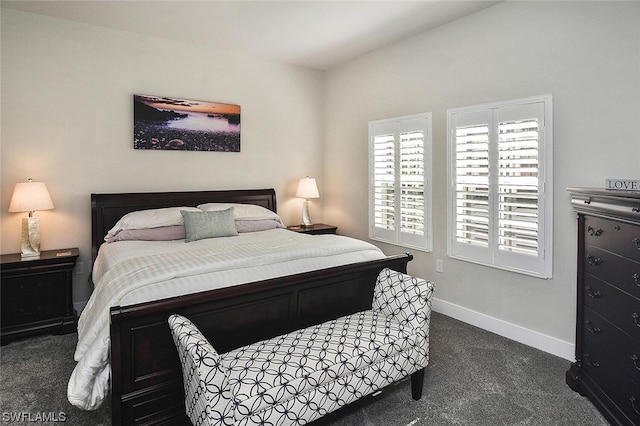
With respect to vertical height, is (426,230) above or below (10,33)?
below

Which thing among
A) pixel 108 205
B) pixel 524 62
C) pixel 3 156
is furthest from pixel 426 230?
pixel 3 156

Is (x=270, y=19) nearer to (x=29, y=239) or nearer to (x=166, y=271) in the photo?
(x=166, y=271)

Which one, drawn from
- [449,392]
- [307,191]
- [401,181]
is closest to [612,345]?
[449,392]

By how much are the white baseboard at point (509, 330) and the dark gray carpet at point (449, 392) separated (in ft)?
0.22

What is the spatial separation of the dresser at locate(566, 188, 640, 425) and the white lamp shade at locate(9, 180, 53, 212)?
415 centimetres

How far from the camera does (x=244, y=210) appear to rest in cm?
415

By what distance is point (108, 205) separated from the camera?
3.72 metres

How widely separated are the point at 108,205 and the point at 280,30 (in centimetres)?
245

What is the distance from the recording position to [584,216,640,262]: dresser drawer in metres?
1.86

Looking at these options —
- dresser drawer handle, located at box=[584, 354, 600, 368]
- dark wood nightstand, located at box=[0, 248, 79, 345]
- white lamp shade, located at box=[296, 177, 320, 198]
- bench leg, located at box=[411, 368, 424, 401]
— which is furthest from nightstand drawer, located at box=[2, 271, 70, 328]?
dresser drawer handle, located at box=[584, 354, 600, 368]

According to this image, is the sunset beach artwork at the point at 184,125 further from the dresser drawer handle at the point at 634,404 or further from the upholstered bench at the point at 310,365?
the dresser drawer handle at the point at 634,404

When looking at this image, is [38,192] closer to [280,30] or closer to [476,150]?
[280,30]

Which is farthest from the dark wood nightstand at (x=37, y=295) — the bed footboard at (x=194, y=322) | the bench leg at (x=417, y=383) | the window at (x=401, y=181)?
the window at (x=401, y=181)

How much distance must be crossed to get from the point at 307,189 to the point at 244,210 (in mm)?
993
